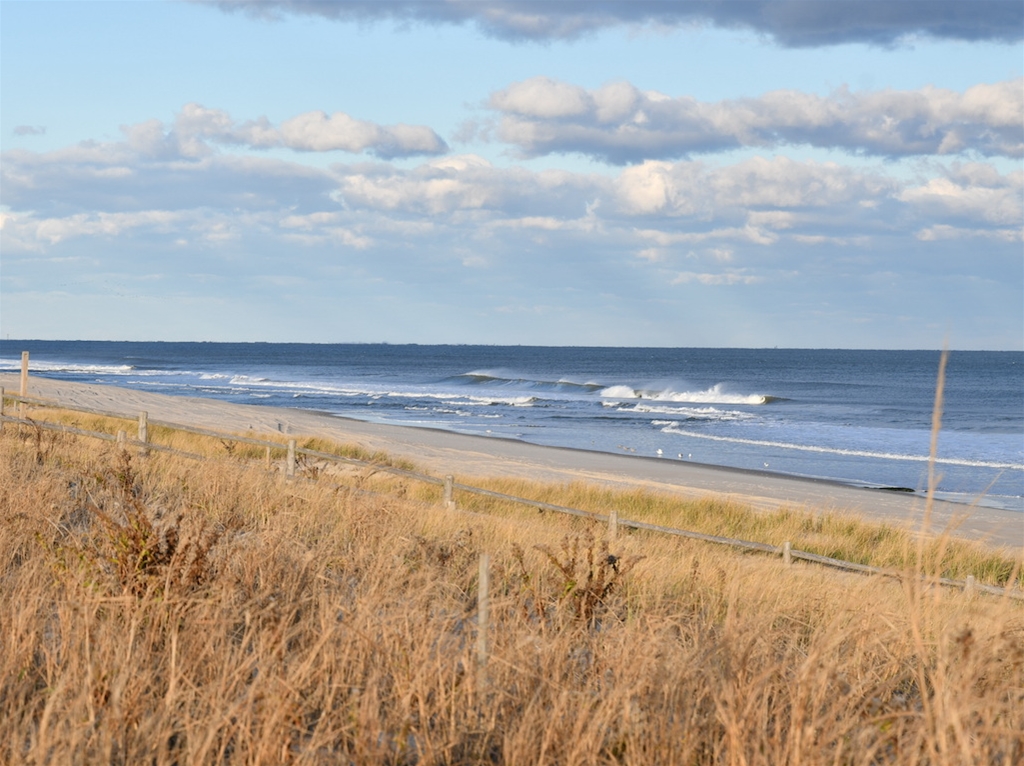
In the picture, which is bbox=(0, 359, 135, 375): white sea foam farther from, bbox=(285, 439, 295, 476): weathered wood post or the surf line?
bbox=(285, 439, 295, 476): weathered wood post

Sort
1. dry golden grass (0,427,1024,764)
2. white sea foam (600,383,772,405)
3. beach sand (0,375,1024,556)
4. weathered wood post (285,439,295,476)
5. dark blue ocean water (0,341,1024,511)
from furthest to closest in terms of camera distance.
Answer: white sea foam (600,383,772,405)
dark blue ocean water (0,341,1024,511)
beach sand (0,375,1024,556)
weathered wood post (285,439,295,476)
dry golden grass (0,427,1024,764)

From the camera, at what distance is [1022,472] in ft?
98.6

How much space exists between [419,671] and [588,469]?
898 inches

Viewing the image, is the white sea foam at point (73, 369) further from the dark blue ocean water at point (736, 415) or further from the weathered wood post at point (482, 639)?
the weathered wood post at point (482, 639)

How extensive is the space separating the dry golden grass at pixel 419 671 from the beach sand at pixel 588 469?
10635mm

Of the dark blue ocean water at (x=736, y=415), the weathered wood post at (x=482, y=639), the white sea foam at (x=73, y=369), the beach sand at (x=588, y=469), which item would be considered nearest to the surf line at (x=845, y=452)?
the dark blue ocean water at (x=736, y=415)

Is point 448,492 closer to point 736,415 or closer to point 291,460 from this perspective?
point 291,460

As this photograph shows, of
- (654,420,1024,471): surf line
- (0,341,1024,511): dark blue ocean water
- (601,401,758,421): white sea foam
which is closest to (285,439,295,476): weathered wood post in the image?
(0,341,1024,511): dark blue ocean water

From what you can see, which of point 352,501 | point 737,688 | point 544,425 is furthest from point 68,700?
point 544,425

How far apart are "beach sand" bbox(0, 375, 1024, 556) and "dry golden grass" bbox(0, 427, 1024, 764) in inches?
419

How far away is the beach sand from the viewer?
20172 millimetres

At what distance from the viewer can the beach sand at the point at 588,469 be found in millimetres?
20172

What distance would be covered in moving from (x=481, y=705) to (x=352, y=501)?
18.3 feet

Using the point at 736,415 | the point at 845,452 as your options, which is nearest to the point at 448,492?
the point at 845,452
